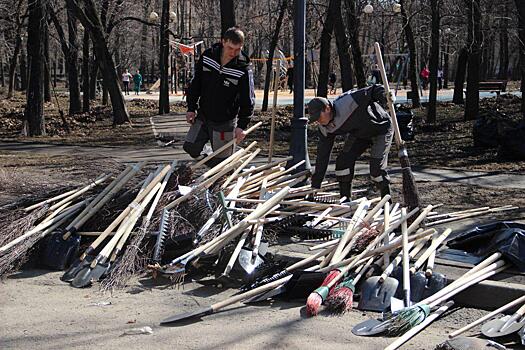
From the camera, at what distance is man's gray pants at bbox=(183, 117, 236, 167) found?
784cm

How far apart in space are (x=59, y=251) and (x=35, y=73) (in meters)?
13.4

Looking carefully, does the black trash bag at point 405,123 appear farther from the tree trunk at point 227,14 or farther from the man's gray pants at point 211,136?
the man's gray pants at point 211,136

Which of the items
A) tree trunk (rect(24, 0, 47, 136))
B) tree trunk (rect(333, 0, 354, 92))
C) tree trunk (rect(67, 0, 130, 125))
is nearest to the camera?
tree trunk (rect(333, 0, 354, 92))

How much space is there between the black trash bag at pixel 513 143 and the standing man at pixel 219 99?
644 cm

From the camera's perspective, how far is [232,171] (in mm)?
7664

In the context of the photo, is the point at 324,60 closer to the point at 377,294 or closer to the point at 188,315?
the point at 377,294

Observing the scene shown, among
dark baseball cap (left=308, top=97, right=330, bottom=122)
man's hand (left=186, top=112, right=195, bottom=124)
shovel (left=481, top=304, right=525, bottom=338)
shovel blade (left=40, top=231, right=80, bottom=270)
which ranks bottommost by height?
shovel (left=481, top=304, right=525, bottom=338)

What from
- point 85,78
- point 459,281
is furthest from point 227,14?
point 85,78

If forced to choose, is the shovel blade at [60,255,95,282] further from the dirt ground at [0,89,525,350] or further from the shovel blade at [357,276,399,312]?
the shovel blade at [357,276,399,312]

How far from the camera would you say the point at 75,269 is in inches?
243

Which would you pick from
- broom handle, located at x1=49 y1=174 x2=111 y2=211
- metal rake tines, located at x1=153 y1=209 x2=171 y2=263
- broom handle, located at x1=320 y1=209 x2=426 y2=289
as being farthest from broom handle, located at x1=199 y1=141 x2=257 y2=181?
broom handle, located at x1=320 y1=209 x2=426 y2=289

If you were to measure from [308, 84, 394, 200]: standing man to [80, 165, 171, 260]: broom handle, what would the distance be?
1.63m

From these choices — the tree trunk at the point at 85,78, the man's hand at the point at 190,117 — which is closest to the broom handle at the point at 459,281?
the man's hand at the point at 190,117

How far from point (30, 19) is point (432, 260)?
1591cm
